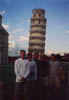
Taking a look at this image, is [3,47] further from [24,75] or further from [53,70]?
[24,75]

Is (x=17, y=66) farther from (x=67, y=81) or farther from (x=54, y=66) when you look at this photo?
(x=67, y=81)

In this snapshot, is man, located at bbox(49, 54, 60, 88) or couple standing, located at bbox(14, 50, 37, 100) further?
man, located at bbox(49, 54, 60, 88)

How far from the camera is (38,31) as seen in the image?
6831cm

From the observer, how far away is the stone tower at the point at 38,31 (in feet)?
224

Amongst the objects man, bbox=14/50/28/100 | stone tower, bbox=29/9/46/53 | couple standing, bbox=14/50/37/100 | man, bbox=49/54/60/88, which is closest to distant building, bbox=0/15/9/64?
man, bbox=49/54/60/88

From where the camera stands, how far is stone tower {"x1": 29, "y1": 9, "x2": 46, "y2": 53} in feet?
224

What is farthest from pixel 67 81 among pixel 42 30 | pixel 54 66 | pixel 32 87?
pixel 42 30

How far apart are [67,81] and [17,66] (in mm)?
5321

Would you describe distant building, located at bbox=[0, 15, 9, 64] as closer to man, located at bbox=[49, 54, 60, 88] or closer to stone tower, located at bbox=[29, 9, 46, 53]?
man, located at bbox=[49, 54, 60, 88]

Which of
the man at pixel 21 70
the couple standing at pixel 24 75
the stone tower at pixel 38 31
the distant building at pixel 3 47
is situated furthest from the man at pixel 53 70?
the stone tower at pixel 38 31

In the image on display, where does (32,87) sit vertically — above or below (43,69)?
below

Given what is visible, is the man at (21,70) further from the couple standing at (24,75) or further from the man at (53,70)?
the man at (53,70)

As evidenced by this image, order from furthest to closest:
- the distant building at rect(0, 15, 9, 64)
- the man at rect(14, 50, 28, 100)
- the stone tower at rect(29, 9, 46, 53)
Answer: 1. the stone tower at rect(29, 9, 46, 53)
2. the distant building at rect(0, 15, 9, 64)
3. the man at rect(14, 50, 28, 100)

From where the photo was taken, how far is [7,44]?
38906 millimetres
